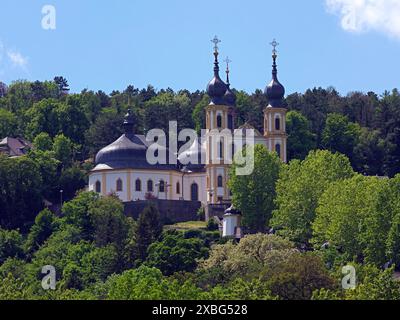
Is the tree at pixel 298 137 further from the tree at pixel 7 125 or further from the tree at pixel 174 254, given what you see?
the tree at pixel 174 254

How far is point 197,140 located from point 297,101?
2417 cm

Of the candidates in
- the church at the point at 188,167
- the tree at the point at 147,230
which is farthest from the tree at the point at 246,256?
the church at the point at 188,167

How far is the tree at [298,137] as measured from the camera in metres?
120

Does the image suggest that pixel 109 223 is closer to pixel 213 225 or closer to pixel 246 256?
pixel 213 225

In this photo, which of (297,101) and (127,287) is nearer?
(127,287)

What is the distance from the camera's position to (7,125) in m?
132

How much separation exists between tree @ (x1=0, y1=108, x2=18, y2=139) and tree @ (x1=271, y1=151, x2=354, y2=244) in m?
42.6

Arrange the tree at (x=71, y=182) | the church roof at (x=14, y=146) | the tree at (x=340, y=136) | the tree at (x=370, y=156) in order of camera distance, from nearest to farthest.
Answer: the tree at (x=71, y=182)
the church roof at (x=14, y=146)
the tree at (x=370, y=156)
the tree at (x=340, y=136)

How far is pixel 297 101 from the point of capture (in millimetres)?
138125

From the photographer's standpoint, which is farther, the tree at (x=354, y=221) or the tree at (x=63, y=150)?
the tree at (x=63, y=150)

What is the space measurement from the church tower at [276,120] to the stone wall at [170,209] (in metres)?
8.12

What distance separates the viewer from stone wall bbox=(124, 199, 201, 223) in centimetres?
10438
